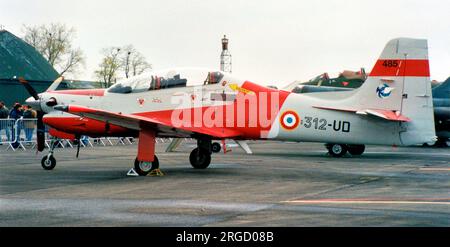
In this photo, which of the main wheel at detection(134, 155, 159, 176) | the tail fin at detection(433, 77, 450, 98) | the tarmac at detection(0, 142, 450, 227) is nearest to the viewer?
the tarmac at detection(0, 142, 450, 227)

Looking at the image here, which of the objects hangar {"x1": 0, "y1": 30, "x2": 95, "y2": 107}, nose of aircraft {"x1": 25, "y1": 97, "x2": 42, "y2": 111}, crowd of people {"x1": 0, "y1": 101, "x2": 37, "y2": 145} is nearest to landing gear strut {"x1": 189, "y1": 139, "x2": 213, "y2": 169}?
nose of aircraft {"x1": 25, "y1": 97, "x2": 42, "y2": 111}

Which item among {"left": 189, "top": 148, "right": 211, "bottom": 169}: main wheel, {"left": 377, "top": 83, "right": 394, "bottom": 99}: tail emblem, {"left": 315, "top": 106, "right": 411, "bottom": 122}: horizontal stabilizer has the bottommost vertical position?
{"left": 189, "top": 148, "right": 211, "bottom": 169}: main wheel

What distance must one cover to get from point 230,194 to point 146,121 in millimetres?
3949

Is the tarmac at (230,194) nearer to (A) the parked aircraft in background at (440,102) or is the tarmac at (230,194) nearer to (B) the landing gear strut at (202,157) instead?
(B) the landing gear strut at (202,157)

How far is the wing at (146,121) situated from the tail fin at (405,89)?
360 cm

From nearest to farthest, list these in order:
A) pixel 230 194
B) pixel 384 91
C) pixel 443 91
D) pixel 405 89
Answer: pixel 230 194
pixel 405 89
pixel 384 91
pixel 443 91

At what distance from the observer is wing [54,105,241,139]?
16.1 m

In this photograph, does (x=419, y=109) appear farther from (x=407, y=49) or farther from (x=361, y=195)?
(x=361, y=195)

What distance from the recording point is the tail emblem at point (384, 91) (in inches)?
738

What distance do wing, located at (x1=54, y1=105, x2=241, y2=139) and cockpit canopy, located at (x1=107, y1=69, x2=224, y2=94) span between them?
68 cm

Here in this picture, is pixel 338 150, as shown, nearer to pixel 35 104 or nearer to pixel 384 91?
pixel 384 91

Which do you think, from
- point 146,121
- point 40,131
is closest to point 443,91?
point 146,121

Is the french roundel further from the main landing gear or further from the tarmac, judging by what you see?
A: the main landing gear

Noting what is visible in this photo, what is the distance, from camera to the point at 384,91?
1878cm
